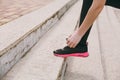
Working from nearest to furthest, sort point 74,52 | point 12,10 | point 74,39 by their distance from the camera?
1. point 74,39
2. point 74,52
3. point 12,10

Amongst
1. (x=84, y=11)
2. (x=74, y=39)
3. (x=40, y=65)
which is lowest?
(x=40, y=65)

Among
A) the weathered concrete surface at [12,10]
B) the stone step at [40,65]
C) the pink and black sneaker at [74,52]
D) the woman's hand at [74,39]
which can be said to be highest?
the weathered concrete surface at [12,10]

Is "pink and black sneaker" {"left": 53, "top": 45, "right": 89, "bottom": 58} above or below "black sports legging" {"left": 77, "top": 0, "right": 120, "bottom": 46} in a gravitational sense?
below

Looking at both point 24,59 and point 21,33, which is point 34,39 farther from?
point 24,59

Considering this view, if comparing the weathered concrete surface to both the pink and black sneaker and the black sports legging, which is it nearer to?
the pink and black sneaker

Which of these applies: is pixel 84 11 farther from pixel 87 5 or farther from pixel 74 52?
pixel 74 52

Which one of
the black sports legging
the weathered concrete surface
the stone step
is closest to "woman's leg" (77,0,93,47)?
the black sports legging

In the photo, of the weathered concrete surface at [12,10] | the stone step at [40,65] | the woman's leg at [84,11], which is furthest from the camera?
the weathered concrete surface at [12,10]

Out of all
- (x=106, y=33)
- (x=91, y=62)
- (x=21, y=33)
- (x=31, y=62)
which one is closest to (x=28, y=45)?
(x=21, y=33)

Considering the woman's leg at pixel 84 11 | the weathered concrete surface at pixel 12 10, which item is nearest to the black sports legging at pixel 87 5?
the woman's leg at pixel 84 11

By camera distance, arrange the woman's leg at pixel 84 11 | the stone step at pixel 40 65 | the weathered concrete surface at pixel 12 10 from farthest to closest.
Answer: the weathered concrete surface at pixel 12 10 < the woman's leg at pixel 84 11 < the stone step at pixel 40 65

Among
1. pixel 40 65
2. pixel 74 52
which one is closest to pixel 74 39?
pixel 74 52

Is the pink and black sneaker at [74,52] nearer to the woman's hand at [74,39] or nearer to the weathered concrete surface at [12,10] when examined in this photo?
the woman's hand at [74,39]

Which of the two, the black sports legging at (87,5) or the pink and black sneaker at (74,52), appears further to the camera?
the pink and black sneaker at (74,52)
